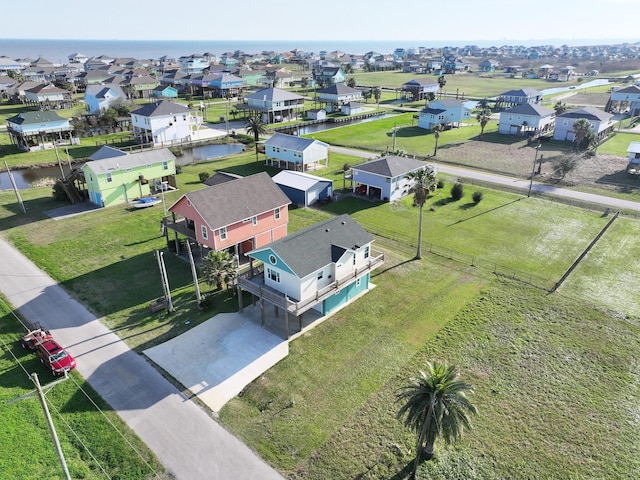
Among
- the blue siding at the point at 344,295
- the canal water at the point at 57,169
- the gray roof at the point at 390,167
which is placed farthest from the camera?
the canal water at the point at 57,169

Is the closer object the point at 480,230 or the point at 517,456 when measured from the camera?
the point at 517,456

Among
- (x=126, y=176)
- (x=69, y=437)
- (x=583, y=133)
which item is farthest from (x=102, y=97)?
(x=583, y=133)

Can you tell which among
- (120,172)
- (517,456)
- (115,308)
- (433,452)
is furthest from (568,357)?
(120,172)

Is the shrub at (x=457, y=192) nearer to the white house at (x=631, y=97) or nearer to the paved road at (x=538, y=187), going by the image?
the paved road at (x=538, y=187)

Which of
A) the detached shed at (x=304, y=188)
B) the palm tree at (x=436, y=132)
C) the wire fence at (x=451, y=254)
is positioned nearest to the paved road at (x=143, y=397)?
the wire fence at (x=451, y=254)

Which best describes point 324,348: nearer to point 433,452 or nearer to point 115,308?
point 433,452

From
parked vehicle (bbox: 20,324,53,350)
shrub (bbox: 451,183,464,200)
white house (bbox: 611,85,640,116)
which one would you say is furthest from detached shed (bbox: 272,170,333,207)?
white house (bbox: 611,85,640,116)

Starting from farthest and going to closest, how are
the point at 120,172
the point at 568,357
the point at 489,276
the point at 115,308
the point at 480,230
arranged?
1. the point at 120,172
2. the point at 480,230
3. the point at 489,276
4. the point at 115,308
5. the point at 568,357
